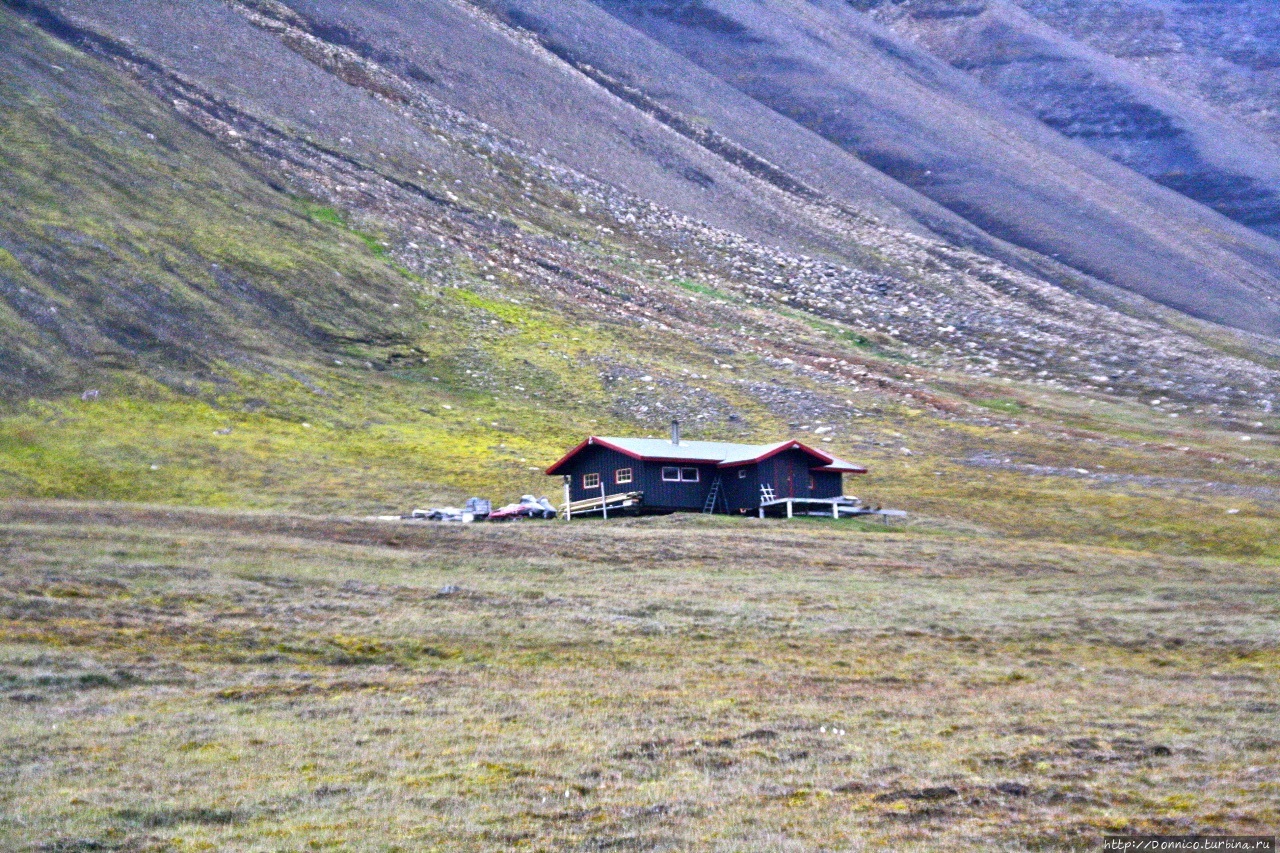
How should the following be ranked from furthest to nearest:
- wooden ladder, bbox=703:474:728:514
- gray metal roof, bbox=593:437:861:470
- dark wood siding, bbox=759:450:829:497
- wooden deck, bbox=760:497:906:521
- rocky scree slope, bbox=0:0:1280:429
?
rocky scree slope, bbox=0:0:1280:429 < wooden ladder, bbox=703:474:728:514 < wooden deck, bbox=760:497:906:521 < dark wood siding, bbox=759:450:829:497 < gray metal roof, bbox=593:437:861:470

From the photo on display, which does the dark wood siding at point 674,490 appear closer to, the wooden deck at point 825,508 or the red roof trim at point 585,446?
the red roof trim at point 585,446

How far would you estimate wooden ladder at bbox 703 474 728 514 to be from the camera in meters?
53.1

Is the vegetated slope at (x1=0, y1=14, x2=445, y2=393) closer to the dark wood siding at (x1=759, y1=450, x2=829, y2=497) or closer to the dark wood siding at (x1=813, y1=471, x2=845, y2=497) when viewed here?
the dark wood siding at (x1=759, y1=450, x2=829, y2=497)

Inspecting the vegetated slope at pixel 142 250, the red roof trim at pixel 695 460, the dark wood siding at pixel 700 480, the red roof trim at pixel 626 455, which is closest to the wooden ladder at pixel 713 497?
the dark wood siding at pixel 700 480

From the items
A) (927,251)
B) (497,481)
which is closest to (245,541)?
(497,481)

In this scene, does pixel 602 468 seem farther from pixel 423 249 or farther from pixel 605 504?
pixel 423 249

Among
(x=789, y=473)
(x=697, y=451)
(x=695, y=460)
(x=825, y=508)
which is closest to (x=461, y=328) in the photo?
(x=697, y=451)

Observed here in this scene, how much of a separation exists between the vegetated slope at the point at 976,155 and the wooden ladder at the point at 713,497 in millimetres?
103715

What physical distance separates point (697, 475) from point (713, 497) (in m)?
1.16

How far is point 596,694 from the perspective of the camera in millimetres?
22688

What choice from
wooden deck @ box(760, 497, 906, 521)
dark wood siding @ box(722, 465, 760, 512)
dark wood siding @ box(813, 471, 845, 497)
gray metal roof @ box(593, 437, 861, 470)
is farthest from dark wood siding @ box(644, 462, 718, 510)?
dark wood siding @ box(813, 471, 845, 497)

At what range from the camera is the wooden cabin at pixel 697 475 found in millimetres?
51750

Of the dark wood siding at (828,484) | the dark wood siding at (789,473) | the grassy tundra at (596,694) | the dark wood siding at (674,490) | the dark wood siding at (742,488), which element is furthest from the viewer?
the dark wood siding at (828,484)

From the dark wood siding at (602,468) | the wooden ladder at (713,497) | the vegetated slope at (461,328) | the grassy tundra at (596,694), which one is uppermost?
the vegetated slope at (461,328)
